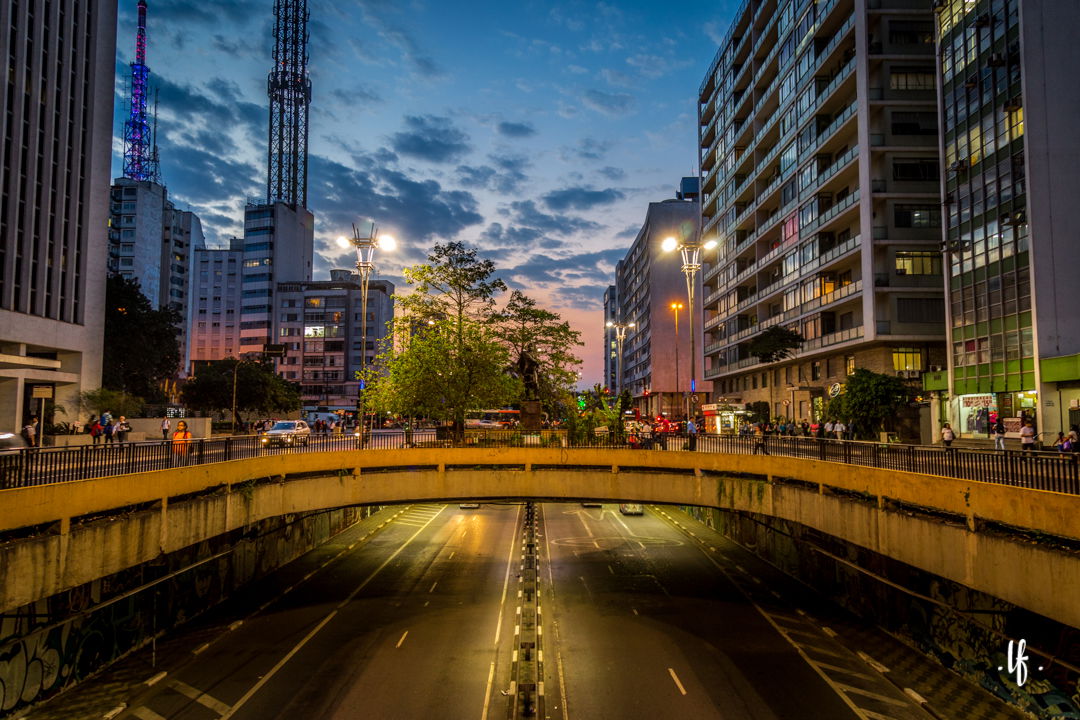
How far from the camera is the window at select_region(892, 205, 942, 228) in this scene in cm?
4850

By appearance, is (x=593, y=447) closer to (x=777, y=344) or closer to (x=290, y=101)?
(x=777, y=344)

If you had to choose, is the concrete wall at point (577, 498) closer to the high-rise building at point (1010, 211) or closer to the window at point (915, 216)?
the high-rise building at point (1010, 211)

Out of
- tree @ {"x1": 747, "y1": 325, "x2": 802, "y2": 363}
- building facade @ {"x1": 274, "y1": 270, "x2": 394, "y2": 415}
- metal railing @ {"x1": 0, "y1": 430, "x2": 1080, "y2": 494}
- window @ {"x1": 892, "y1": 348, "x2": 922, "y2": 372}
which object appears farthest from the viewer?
building facade @ {"x1": 274, "y1": 270, "x2": 394, "y2": 415}

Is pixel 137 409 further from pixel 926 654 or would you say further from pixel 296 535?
pixel 926 654

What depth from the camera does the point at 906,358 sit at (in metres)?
48.0

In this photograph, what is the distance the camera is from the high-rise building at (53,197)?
47562mm

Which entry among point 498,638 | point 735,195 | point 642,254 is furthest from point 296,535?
point 642,254

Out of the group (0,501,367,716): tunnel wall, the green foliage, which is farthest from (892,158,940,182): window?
the green foliage

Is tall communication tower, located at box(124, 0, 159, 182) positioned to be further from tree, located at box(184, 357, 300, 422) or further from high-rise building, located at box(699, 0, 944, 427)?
high-rise building, located at box(699, 0, 944, 427)

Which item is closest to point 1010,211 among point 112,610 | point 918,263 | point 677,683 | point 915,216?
point 918,263

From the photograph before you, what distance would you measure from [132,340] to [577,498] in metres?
63.2

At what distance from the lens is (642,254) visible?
124875mm

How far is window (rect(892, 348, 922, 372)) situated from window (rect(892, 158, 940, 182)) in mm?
12315

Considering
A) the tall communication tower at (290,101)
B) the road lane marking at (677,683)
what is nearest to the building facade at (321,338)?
the tall communication tower at (290,101)
